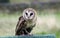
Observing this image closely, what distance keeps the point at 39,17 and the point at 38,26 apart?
2.93ft

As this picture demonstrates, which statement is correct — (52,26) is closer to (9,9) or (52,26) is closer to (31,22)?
(9,9)

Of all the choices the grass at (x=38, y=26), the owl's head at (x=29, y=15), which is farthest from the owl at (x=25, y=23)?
the grass at (x=38, y=26)

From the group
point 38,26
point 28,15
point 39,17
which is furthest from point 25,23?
point 39,17

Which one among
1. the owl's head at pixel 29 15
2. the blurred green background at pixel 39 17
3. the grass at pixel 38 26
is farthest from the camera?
the blurred green background at pixel 39 17

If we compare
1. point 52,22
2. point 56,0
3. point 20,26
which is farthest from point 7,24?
point 20,26

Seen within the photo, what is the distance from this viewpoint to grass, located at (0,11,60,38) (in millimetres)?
11039

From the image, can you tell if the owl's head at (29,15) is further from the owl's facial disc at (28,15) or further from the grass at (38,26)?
the grass at (38,26)

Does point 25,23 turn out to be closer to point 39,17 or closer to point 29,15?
point 29,15

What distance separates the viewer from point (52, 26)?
462 inches

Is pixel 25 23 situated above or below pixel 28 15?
below

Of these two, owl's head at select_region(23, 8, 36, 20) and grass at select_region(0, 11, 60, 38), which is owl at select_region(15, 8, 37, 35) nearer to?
owl's head at select_region(23, 8, 36, 20)

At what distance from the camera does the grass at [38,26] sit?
11.0 meters

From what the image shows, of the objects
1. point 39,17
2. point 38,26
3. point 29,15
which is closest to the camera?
point 29,15

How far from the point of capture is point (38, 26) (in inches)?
454
